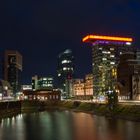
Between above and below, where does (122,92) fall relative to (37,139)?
above

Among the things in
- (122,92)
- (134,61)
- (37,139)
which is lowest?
(37,139)

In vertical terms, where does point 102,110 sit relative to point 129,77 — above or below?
below

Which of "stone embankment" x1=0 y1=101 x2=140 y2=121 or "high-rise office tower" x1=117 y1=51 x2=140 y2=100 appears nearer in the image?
"stone embankment" x1=0 y1=101 x2=140 y2=121

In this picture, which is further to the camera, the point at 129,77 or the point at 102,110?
the point at 129,77

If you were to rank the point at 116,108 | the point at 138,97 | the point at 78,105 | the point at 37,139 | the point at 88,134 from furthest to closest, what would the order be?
the point at 78,105 → the point at 138,97 → the point at 116,108 → the point at 88,134 → the point at 37,139

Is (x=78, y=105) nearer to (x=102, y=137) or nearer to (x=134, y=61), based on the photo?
(x=134, y=61)

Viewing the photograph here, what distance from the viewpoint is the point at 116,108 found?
422ft

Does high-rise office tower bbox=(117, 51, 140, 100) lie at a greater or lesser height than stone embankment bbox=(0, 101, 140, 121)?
greater

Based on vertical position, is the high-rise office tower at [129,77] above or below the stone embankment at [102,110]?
above

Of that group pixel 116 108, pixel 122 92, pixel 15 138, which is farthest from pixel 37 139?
pixel 122 92

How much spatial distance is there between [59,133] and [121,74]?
116m

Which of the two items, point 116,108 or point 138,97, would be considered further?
point 138,97

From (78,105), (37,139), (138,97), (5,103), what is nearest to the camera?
(37,139)

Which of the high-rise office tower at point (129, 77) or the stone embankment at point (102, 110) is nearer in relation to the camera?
the stone embankment at point (102, 110)
